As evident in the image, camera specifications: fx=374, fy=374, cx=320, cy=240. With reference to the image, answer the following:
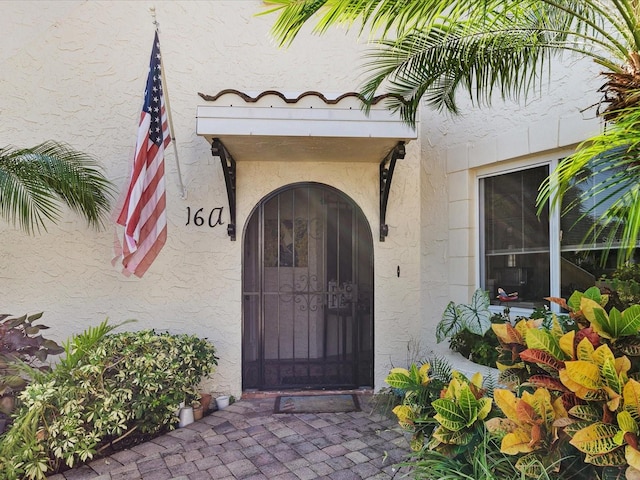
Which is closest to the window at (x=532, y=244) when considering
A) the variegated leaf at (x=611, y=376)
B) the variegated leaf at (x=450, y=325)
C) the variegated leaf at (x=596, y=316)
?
the variegated leaf at (x=450, y=325)

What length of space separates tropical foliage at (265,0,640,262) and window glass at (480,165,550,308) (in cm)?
51

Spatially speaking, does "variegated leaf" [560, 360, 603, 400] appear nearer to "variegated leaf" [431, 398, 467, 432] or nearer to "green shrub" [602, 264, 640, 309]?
"variegated leaf" [431, 398, 467, 432]

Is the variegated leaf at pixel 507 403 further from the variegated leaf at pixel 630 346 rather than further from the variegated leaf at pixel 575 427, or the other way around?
the variegated leaf at pixel 630 346

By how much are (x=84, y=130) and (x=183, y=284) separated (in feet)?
8.23

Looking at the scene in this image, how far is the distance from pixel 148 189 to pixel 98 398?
2240 millimetres

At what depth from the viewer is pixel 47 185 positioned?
4.26 meters

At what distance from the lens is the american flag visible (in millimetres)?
4016

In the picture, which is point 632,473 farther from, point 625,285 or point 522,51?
point 522,51

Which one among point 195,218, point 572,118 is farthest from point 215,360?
point 572,118

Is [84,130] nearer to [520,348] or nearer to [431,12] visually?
[431,12]

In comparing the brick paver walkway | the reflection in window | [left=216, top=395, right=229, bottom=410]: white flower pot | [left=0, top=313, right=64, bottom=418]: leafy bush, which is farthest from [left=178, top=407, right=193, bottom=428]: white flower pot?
the reflection in window

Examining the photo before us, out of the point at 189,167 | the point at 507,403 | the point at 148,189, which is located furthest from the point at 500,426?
the point at 189,167

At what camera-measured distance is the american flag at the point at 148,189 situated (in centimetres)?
402

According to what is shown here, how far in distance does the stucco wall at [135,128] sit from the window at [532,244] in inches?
29.2
